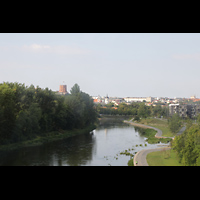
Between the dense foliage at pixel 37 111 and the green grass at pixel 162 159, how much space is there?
6510 millimetres

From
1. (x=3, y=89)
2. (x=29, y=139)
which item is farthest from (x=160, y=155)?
(x=3, y=89)

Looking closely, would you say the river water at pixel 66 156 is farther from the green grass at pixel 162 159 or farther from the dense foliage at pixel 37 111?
the dense foliage at pixel 37 111

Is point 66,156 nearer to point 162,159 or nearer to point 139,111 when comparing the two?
point 162,159

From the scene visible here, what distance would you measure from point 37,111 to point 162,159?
26.7 feet

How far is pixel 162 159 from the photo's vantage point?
389 inches

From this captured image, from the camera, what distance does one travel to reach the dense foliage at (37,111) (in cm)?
1260

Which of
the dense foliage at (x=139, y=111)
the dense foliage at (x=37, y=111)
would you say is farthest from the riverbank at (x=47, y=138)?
the dense foliage at (x=139, y=111)

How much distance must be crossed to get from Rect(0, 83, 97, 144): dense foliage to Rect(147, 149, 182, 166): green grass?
6.51 metres

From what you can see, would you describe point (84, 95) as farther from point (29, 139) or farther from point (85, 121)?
point (29, 139)

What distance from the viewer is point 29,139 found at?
13.7 m

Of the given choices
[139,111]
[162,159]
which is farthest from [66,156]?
[139,111]
